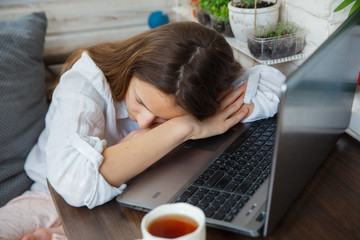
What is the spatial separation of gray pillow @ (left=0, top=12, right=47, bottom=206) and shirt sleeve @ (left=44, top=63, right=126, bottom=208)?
1.04 ft

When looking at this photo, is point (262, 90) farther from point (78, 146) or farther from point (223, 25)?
point (78, 146)

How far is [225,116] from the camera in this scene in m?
0.96

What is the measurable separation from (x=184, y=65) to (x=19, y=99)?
0.65 m

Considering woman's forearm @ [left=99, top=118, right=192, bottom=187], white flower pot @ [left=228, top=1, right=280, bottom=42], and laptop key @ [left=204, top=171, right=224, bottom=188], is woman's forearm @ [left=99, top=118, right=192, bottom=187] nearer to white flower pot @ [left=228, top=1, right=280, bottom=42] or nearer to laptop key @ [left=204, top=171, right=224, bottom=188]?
laptop key @ [left=204, top=171, right=224, bottom=188]

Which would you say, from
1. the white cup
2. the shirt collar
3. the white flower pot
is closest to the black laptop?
the white cup

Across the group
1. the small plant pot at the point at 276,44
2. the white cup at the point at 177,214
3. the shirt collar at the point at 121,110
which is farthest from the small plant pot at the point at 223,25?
the white cup at the point at 177,214

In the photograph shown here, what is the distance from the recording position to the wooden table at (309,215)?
2.06ft

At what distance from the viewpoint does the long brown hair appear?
867mm

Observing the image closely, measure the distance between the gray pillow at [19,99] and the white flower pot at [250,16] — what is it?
27.8 inches

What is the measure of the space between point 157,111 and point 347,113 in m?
0.43

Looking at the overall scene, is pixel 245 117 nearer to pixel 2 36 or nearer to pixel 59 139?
pixel 59 139

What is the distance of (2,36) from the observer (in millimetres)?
1280

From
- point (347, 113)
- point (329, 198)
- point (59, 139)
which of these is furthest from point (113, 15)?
point (329, 198)

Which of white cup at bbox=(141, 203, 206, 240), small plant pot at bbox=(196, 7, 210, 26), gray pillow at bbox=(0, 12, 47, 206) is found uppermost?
white cup at bbox=(141, 203, 206, 240)
